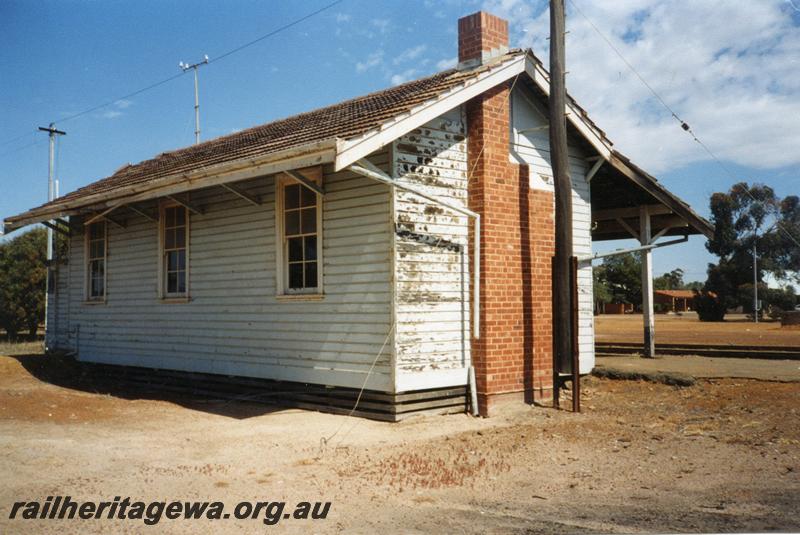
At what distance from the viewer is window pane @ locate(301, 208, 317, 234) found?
995cm

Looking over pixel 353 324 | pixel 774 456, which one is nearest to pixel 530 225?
pixel 353 324

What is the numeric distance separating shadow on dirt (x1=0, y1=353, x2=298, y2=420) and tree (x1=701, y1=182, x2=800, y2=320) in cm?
5762

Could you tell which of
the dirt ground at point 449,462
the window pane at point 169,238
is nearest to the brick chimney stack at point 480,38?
the dirt ground at point 449,462

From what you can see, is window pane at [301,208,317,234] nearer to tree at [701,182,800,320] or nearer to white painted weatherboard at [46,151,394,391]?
white painted weatherboard at [46,151,394,391]

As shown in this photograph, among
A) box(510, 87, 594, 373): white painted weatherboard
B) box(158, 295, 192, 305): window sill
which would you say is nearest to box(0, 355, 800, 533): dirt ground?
box(510, 87, 594, 373): white painted weatherboard

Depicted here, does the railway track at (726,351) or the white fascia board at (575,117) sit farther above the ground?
the white fascia board at (575,117)

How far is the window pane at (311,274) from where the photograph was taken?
9.93 m

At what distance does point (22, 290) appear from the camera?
3275 centimetres

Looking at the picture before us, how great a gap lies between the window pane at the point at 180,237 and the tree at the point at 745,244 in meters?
57.7

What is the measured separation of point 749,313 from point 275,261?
56.6 metres

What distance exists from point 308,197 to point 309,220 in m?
0.35

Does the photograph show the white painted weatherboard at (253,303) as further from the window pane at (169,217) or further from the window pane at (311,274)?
the window pane at (169,217)

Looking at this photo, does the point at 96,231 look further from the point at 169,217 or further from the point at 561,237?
the point at 561,237

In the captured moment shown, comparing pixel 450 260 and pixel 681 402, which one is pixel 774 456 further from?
pixel 450 260
